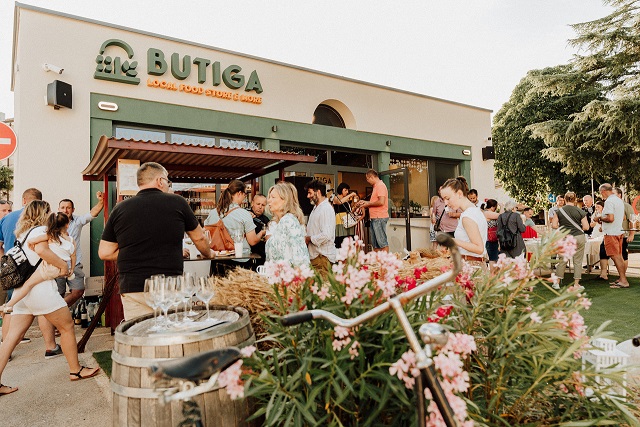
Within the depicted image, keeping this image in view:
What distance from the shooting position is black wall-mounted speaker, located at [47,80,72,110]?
6527 millimetres

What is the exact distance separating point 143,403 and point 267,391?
0.64 metres

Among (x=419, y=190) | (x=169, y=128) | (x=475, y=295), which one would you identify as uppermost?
(x=169, y=128)

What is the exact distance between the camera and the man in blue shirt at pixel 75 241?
5.75 meters

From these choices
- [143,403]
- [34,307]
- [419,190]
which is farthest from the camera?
[419,190]

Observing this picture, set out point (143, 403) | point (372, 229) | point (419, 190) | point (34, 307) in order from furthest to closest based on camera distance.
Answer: point (419, 190), point (372, 229), point (34, 307), point (143, 403)

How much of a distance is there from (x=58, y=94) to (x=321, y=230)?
5313mm

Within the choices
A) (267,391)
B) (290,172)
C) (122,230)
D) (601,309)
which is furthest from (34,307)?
(601,309)

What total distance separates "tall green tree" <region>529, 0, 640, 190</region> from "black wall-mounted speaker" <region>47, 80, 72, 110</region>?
19520 millimetres

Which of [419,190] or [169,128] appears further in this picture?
[419,190]

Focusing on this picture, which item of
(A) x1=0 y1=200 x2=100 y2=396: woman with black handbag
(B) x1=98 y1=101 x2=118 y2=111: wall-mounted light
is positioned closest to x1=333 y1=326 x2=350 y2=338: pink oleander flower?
(A) x1=0 y1=200 x2=100 y2=396: woman with black handbag

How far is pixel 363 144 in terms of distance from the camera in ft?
35.4

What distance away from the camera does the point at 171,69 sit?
800 cm

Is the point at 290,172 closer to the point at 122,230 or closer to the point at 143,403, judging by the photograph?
the point at 122,230

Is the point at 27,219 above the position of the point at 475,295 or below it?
above
